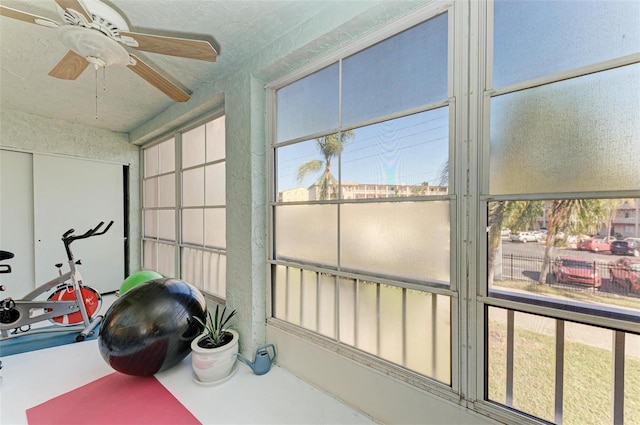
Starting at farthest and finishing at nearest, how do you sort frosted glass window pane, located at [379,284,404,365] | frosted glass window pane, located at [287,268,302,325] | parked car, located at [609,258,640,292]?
1. frosted glass window pane, located at [287,268,302,325]
2. frosted glass window pane, located at [379,284,404,365]
3. parked car, located at [609,258,640,292]

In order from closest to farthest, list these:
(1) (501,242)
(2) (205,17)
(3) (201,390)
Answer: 1. (1) (501,242)
2. (2) (205,17)
3. (3) (201,390)

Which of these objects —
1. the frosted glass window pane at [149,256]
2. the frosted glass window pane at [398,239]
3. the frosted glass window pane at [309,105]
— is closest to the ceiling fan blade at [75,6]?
the frosted glass window pane at [309,105]

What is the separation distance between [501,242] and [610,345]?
22.9 inches

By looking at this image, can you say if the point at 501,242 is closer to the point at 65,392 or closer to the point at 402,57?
the point at 402,57

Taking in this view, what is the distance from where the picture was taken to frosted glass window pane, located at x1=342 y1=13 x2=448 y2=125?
1.48 m

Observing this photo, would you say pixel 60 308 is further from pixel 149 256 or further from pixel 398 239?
pixel 398 239

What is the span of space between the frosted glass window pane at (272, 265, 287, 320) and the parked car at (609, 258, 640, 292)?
80.0 inches

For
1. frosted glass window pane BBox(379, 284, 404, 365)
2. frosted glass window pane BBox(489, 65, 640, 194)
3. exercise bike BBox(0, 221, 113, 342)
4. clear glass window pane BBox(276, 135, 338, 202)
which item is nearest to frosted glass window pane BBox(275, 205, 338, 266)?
clear glass window pane BBox(276, 135, 338, 202)

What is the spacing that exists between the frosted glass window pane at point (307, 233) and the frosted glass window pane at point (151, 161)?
3.13 metres

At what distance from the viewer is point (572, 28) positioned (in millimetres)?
1163

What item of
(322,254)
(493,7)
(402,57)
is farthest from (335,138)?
(493,7)

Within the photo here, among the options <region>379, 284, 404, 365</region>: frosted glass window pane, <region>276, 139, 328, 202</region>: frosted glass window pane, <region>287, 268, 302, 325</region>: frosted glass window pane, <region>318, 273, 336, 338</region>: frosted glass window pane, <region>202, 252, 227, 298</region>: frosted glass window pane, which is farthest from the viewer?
<region>202, 252, 227, 298</region>: frosted glass window pane

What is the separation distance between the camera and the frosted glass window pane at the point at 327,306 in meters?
1.97

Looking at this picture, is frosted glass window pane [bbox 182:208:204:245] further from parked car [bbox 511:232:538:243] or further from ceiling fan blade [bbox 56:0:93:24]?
parked car [bbox 511:232:538:243]
